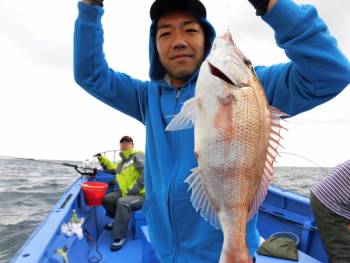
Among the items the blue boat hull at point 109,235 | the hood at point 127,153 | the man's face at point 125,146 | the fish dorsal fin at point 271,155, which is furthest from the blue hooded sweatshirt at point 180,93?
the man's face at point 125,146

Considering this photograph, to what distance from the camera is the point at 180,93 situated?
197 centimetres

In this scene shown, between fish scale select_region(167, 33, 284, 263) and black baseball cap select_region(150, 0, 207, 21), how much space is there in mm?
592

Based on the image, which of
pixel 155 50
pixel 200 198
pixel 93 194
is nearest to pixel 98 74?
pixel 155 50

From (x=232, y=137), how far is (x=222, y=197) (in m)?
0.25

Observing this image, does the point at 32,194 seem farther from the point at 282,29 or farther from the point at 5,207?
the point at 282,29

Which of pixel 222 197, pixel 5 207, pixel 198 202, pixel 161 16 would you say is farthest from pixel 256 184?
pixel 5 207

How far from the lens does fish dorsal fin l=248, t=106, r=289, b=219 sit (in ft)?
4.68

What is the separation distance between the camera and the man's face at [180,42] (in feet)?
6.05

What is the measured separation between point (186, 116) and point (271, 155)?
1.31ft

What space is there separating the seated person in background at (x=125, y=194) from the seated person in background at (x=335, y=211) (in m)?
3.34

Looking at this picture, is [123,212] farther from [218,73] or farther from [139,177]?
[218,73]

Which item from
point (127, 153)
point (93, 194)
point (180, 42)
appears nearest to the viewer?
point (180, 42)

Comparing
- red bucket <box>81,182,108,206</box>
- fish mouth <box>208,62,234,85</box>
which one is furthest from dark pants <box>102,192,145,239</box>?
fish mouth <box>208,62,234,85</box>

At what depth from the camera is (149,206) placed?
2.03 m
